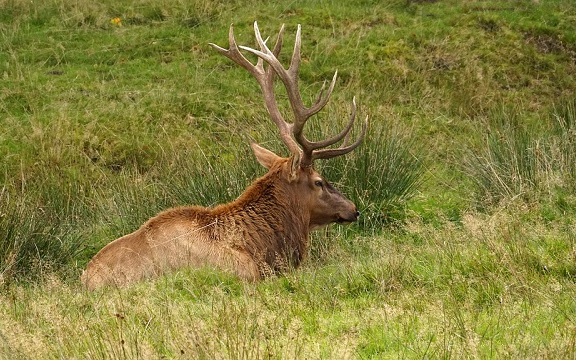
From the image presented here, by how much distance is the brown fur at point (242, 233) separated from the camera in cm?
733

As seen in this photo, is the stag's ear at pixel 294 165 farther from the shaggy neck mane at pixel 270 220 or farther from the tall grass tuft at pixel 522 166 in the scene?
the tall grass tuft at pixel 522 166

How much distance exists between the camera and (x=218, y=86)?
14609 mm

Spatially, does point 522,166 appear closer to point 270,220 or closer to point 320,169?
point 320,169

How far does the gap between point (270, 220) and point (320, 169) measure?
1.92 metres

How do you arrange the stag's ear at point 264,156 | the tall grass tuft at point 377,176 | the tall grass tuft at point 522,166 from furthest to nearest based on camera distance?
the tall grass tuft at point 377,176
the tall grass tuft at point 522,166
the stag's ear at point 264,156

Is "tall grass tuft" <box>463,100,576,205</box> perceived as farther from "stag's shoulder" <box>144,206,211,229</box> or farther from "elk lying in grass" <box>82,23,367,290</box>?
"stag's shoulder" <box>144,206,211,229</box>

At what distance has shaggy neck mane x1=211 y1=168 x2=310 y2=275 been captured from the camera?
782 cm

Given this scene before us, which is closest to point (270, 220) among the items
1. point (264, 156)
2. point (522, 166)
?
point (264, 156)

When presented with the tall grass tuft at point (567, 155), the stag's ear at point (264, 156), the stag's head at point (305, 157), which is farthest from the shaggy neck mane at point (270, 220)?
the tall grass tuft at point (567, 155)

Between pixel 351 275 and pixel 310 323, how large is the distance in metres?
1.05

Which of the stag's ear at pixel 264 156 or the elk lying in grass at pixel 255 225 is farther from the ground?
the stag's ear at pixel 264 156

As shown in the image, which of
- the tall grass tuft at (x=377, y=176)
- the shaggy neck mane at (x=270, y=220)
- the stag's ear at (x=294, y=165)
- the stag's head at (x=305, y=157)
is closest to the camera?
the shaggy neck mane at (x=270, y=220)

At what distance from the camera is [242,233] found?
776 cm

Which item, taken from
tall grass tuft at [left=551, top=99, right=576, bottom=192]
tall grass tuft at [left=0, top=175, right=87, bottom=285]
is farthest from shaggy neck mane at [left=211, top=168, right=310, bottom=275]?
tall grass tuft at [left=551, top=99, right=576, bottom=192]
